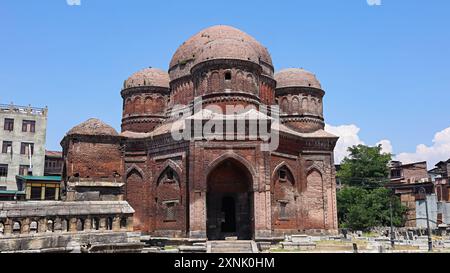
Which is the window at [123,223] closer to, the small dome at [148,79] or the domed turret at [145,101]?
the domed turret at [145,101]

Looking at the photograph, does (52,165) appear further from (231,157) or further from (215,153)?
(231,157)

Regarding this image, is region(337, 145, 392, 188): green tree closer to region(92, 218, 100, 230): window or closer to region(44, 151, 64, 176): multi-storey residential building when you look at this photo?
region(44, 151, 64, 176): multi-storey residential building

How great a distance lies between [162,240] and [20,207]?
1337cm

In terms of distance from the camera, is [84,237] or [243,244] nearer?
[84,237]

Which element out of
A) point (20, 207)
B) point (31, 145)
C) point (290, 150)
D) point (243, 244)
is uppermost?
point (31, 145)

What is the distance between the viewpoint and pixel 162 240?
2514 cm

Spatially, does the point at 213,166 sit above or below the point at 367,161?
below

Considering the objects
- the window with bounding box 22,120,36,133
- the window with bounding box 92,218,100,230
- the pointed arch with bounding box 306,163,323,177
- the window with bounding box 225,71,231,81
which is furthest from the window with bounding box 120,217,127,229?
the window with bounding box 22,120,36,133

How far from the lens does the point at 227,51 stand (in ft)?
89.1

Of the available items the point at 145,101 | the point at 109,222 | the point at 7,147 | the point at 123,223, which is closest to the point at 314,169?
the point at 145,101

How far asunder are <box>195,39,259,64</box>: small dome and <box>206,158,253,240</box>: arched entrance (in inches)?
271

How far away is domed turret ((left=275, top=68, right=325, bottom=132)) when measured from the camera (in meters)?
32.7

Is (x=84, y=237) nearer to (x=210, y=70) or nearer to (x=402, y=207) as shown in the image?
(x=210, y=70)
